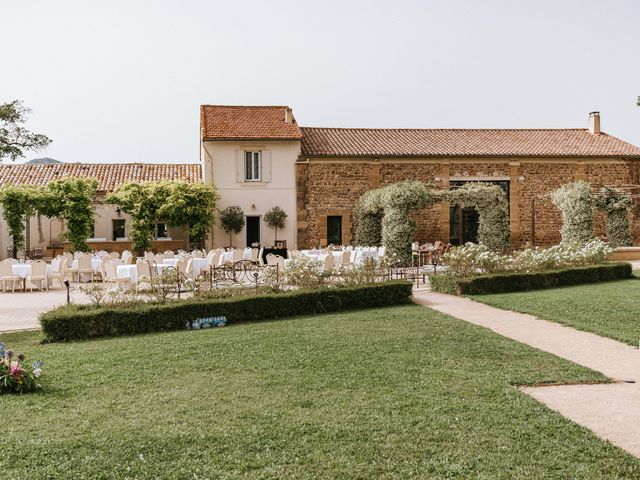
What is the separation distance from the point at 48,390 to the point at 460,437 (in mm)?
3865

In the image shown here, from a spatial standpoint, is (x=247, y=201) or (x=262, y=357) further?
(x=247, y=201)

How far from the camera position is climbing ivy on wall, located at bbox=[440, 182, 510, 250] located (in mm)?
21125

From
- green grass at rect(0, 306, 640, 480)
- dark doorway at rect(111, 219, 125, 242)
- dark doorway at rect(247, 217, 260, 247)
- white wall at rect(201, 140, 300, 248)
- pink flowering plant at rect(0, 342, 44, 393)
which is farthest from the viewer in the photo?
dark doorway at rect(111, 219, 125, 242)

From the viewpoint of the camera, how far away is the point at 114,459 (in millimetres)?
4031

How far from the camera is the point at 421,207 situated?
67.7 feet

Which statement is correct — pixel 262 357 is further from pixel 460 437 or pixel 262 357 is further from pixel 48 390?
pixel 460 437

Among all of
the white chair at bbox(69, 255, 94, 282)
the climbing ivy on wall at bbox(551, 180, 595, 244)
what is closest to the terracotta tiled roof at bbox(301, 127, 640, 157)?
the climbing ivy on wall at bbox(551, 180, 595, 244)

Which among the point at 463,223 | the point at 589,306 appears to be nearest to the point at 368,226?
the point at 463,223

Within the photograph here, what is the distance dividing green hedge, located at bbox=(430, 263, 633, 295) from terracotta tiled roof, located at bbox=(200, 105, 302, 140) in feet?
43.2

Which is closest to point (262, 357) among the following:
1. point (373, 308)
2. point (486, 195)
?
point (373, 308)

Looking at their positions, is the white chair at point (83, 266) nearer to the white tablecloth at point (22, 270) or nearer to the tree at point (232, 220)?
the white tablecloth at point (22, 270)

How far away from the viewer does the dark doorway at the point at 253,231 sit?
993 inches

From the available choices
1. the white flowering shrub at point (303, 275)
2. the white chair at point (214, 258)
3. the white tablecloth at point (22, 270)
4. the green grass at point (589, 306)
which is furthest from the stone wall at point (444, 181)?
the white flowering shrub at point (303, 275)

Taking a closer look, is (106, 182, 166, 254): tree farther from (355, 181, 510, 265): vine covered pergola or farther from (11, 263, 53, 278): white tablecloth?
(355, 181, 510, 265): vine covered pergola
